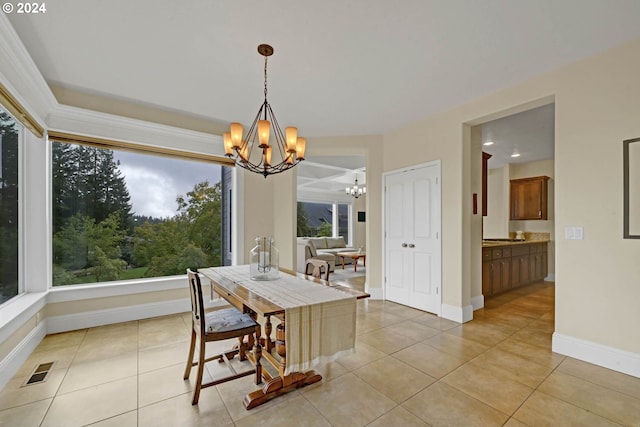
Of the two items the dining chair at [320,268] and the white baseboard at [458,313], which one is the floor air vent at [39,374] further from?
the white baseboard at [458,313]

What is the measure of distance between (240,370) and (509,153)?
5.89m

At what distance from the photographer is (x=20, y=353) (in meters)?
2.29

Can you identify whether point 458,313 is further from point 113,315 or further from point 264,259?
point 113,315

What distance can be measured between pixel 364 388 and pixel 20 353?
2824 millimetres

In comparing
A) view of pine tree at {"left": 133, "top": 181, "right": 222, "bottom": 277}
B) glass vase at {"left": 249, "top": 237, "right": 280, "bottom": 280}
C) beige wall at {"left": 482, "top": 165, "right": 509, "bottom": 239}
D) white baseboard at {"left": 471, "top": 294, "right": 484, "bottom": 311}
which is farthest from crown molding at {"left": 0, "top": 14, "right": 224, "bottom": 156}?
beige wall at {"left": 482, "top": 165, "right": 509, "bottom": 239}

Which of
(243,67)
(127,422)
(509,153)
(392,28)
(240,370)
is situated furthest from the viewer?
(509,153)

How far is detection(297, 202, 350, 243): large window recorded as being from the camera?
9.41 meters

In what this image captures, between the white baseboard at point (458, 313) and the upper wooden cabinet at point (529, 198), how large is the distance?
3.76 metres

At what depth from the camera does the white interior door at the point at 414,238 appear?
3.65 metres

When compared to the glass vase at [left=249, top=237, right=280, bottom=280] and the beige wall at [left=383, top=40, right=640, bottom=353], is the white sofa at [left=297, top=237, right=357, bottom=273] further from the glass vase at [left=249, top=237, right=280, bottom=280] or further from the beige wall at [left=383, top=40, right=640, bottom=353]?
the beige wall at [left=383, top=40, right=640, bottom=353]

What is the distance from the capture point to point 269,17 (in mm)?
1955

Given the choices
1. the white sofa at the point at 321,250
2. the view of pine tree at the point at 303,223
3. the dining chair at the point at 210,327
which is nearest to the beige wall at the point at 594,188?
the dining chair at the point at 210,327

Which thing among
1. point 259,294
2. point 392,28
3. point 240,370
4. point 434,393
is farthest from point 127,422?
point 392,28

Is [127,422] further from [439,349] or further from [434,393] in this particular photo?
[439,349]
